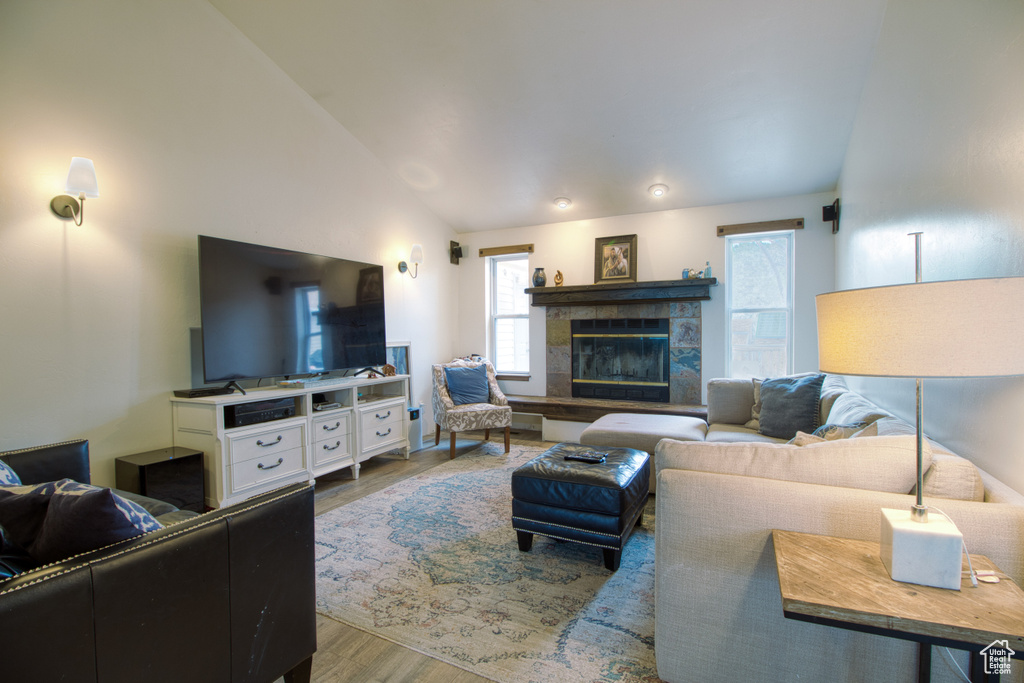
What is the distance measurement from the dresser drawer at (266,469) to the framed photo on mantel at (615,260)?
3.31 metres

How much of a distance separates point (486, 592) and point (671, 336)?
331 centimetres

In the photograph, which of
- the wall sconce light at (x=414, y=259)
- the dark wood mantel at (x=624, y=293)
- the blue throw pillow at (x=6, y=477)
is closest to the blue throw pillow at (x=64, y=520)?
the blue throw pillow at (x=6, y=477)

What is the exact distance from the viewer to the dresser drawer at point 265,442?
278cm

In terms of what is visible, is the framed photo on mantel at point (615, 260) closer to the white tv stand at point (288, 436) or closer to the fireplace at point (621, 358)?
the fireplace at point (621, 358)

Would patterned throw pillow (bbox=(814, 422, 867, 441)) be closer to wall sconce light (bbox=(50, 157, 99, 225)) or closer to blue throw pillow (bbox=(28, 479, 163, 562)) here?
blue throw pillow (bbox=(28, 479, 163, 562))

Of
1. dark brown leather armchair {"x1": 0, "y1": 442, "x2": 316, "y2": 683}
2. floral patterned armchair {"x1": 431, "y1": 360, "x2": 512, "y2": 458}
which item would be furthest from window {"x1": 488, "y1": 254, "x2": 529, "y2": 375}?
dark brown leather armchair {"x1": 0, "y1": 442, "x2": 316, "y2": 683}

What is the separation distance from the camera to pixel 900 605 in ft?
2.91

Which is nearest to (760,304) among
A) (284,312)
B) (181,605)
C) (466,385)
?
(466,385)

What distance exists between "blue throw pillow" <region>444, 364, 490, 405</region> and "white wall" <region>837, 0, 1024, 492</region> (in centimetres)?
318

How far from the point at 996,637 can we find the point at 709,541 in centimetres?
62

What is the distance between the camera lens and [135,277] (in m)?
2.66

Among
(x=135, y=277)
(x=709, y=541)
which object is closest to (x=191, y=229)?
(x=135, y=277)

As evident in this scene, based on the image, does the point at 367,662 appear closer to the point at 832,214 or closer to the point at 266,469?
the point at 266,469

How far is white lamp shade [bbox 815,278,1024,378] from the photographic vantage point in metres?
0.91
